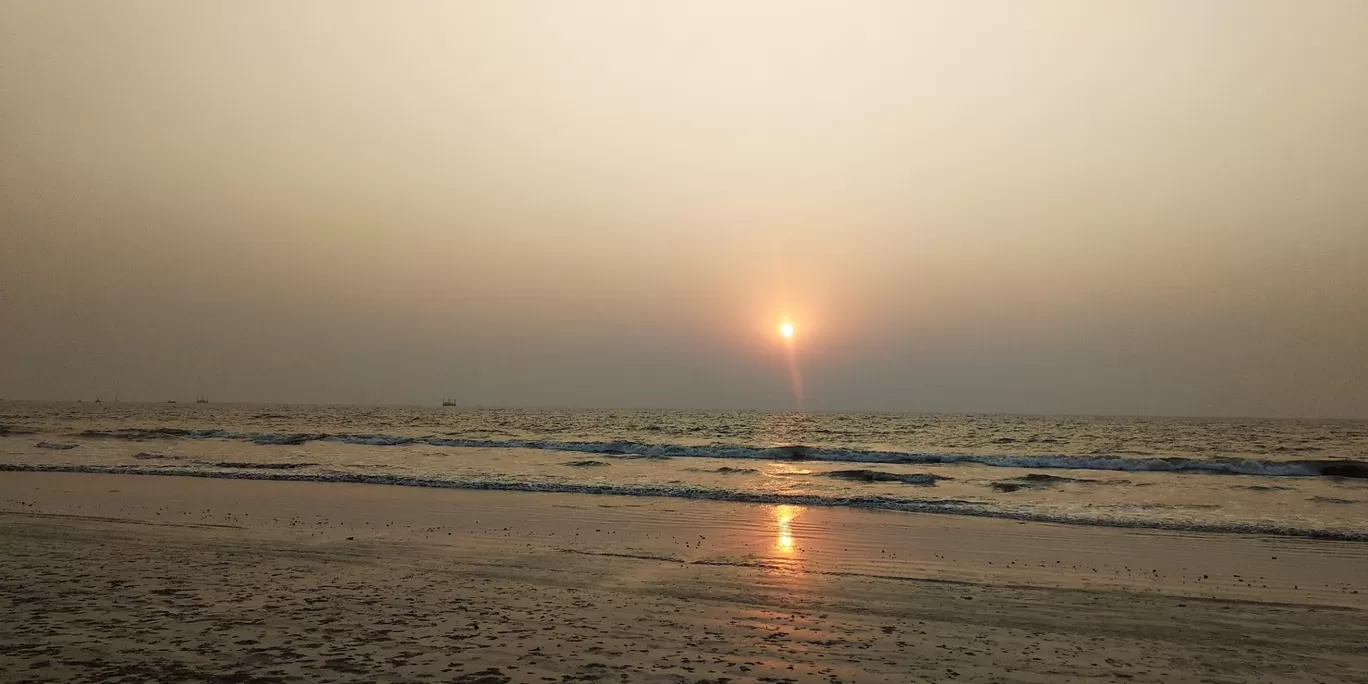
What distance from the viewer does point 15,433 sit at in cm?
6294

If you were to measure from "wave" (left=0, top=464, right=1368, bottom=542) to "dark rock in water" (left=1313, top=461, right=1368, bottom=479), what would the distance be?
29.2 m

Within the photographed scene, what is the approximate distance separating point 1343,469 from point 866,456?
25028 mm

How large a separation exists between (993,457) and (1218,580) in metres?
36.4

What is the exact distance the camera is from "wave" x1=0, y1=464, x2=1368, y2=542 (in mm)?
20094

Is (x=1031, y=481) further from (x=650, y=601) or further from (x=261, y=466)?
(x=261, y=466)

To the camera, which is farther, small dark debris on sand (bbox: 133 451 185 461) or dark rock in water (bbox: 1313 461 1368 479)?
dark rock in water (bbox: 1313 461 1368 479)

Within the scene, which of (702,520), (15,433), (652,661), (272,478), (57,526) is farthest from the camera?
(15,433)

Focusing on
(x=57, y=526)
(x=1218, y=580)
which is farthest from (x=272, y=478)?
(x=1218, y=580)

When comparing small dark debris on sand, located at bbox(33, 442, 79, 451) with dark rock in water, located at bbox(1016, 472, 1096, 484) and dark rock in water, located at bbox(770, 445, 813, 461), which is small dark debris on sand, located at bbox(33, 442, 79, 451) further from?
dark rock in water, located at bbox(1016, 472, 1096, 484)

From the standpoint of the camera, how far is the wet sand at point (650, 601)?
7590 millimetres

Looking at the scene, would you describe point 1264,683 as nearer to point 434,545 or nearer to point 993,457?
point 434,545

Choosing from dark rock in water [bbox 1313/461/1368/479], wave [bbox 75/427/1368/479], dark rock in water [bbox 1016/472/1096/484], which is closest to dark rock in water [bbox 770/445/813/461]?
wave [bbox 75/427/1368/479]

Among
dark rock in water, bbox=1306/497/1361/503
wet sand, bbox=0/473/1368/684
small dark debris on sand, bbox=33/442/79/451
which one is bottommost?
dark rock in water, bbox=1306/497/1361/503

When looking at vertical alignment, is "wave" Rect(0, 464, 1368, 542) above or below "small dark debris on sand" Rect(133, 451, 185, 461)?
above
